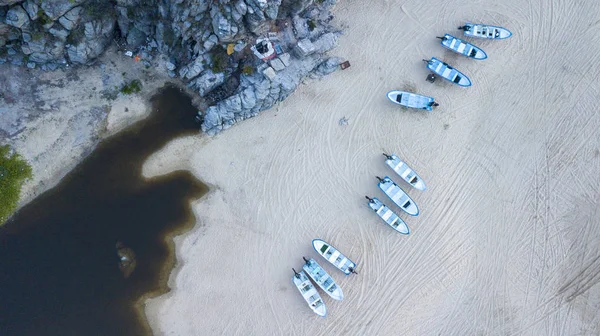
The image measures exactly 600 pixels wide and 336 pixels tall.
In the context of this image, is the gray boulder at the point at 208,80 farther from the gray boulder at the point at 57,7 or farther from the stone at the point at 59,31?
the stone at the point at 59,31

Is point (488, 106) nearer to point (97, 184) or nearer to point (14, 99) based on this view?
point (97, 184)

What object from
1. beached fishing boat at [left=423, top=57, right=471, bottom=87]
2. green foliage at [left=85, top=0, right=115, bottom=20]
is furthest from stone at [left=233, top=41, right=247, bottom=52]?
beached fishing boat at [left=423, top=57, right=471, bottom=87]

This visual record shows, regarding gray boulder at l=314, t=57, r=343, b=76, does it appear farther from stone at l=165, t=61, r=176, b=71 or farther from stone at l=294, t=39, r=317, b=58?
stone at l=165, t=61, r=176, b=71

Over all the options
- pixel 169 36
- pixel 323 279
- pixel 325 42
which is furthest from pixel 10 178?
pixel 325 42

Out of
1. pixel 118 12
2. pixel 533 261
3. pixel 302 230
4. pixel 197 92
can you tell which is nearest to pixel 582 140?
pixel 533 261

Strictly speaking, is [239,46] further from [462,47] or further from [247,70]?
[462,47]
